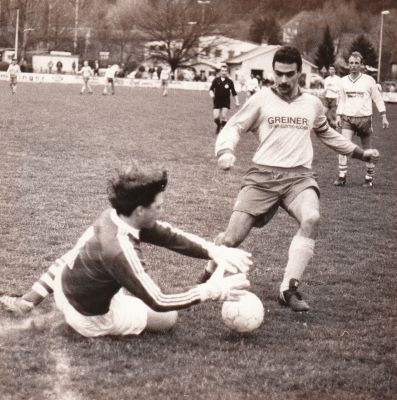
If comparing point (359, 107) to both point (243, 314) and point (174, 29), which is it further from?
Result: point (174, 29)

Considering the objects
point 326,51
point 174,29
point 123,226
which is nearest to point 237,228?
point 123,226

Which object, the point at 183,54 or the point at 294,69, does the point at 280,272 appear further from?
the point at 183,54

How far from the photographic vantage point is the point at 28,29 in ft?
283

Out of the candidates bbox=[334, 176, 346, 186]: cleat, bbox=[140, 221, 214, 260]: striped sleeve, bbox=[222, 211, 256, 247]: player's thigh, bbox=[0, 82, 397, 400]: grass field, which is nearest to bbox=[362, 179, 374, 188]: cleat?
bbox=[0, 82, 397, 400]: grass field

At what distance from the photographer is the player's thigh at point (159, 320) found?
5277 mm

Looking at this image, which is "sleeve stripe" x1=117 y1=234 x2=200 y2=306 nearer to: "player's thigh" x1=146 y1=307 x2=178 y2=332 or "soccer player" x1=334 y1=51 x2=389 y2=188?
"player's thigh" x1=146 y1=307 x2=178 y2=332

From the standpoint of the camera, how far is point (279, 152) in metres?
6.48

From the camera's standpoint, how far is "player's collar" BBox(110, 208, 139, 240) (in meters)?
4.71

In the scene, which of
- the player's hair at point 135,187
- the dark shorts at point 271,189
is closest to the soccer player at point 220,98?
the dark shorts at point 271,189

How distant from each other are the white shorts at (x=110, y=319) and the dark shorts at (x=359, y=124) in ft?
30.2

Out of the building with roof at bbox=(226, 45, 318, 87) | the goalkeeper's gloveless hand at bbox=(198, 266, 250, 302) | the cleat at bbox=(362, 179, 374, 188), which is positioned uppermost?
the goalkeeper's gloveless hand at bbox=(198, 266, 250, 302)

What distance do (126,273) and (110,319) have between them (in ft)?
2.21

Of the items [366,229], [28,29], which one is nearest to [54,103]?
[366,229]

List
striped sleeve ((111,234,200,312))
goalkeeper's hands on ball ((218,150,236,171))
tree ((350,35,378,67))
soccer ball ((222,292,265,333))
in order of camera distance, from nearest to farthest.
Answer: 1. striped sleeve ((111,234,200,312))
2. soccer ball ((222,292,265,333))
3. goalkeeper's hands on ball ((218,150,236,171))
4. tree ((350,35,378,67))
